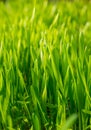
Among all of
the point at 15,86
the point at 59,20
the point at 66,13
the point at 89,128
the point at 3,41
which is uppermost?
the point at 66,13

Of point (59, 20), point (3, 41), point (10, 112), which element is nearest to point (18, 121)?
point (10, 112)

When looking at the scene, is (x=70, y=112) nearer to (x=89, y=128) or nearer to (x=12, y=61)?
(x=89, y=128)

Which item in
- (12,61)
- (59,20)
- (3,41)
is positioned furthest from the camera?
(59,20)

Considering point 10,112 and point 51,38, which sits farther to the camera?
point 51,38

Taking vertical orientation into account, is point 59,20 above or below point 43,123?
above

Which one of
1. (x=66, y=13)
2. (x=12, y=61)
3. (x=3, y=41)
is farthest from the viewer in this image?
(x=66, y=13)

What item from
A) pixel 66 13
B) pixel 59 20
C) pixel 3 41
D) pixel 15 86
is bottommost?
pixel 15 86

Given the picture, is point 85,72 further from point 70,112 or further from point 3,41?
point 3,41

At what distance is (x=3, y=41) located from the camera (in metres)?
1.41

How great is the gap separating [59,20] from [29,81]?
1020 mm

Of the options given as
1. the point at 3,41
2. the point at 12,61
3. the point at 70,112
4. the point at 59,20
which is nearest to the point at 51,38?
the point at 3,41

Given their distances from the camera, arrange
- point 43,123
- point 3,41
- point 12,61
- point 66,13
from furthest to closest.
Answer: point 66,13 < point 3,41 < point 12,61 < point 43,123

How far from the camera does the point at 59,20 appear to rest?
7.14ft

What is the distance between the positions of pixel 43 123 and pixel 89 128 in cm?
13
